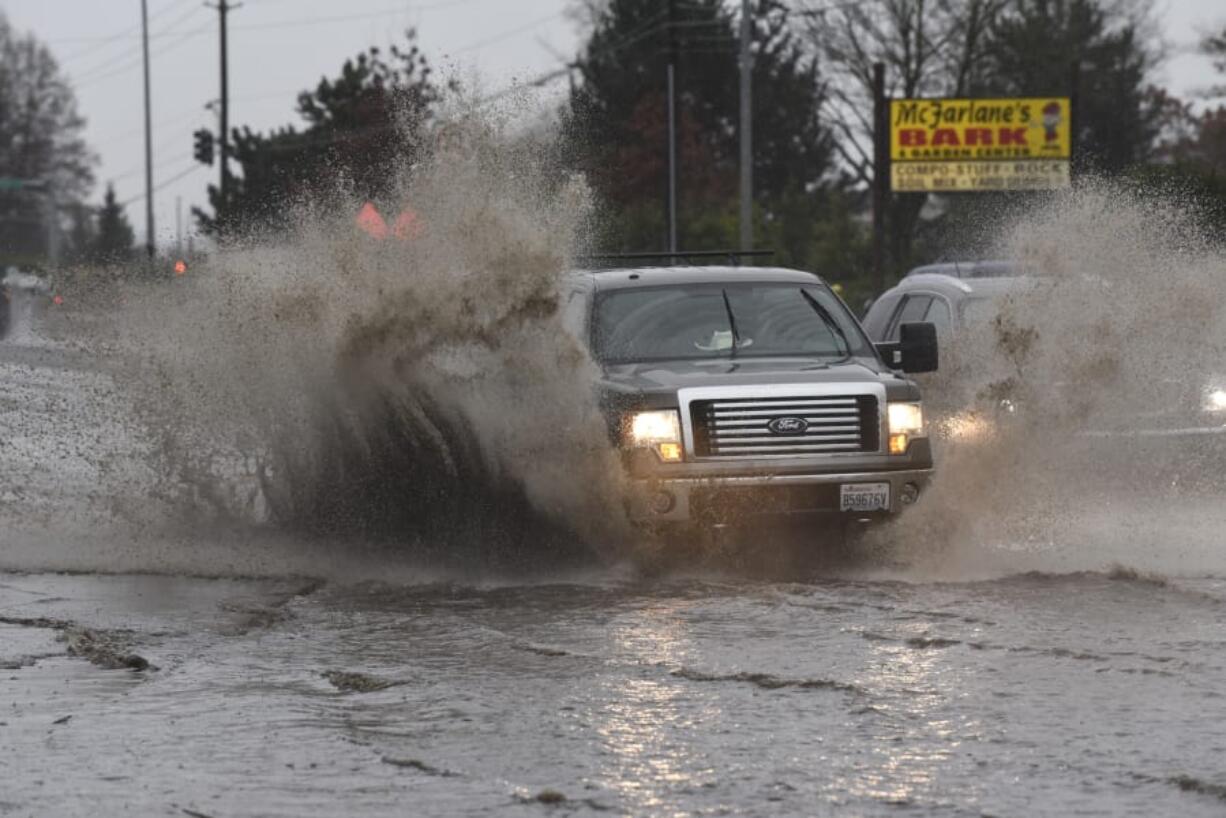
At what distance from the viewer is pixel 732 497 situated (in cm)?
1155

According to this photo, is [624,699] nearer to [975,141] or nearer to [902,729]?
[902,729]

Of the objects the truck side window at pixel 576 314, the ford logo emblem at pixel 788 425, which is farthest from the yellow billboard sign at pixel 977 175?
Result: the ford logo emblem at pixel 788 425

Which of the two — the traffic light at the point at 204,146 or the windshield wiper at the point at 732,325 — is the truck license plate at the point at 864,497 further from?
the traffic light at the point at 204,146

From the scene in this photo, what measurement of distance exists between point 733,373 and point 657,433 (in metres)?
0.66

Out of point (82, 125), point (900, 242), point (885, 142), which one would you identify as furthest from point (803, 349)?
point (82, 125)

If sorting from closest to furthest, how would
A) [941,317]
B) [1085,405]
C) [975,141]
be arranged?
[1085,405] → [941,317] → [975,141]

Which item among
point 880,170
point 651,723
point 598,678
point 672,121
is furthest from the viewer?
point 672,121

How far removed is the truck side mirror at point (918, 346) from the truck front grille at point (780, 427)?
117 centimetres

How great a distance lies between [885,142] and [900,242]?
2108 centimetres

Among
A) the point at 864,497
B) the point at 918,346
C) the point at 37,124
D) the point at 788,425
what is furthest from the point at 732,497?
the point at 37,124

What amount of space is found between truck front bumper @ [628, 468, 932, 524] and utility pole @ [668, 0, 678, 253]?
3230 cm

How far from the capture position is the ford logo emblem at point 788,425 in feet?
38.4

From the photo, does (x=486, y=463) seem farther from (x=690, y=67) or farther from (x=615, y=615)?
(x=690, y=67)

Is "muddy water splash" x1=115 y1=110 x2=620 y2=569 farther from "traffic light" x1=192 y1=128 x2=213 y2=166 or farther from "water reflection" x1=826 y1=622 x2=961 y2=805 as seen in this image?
"traffic light" x1=192 y1=128 x2=213 y2=166
